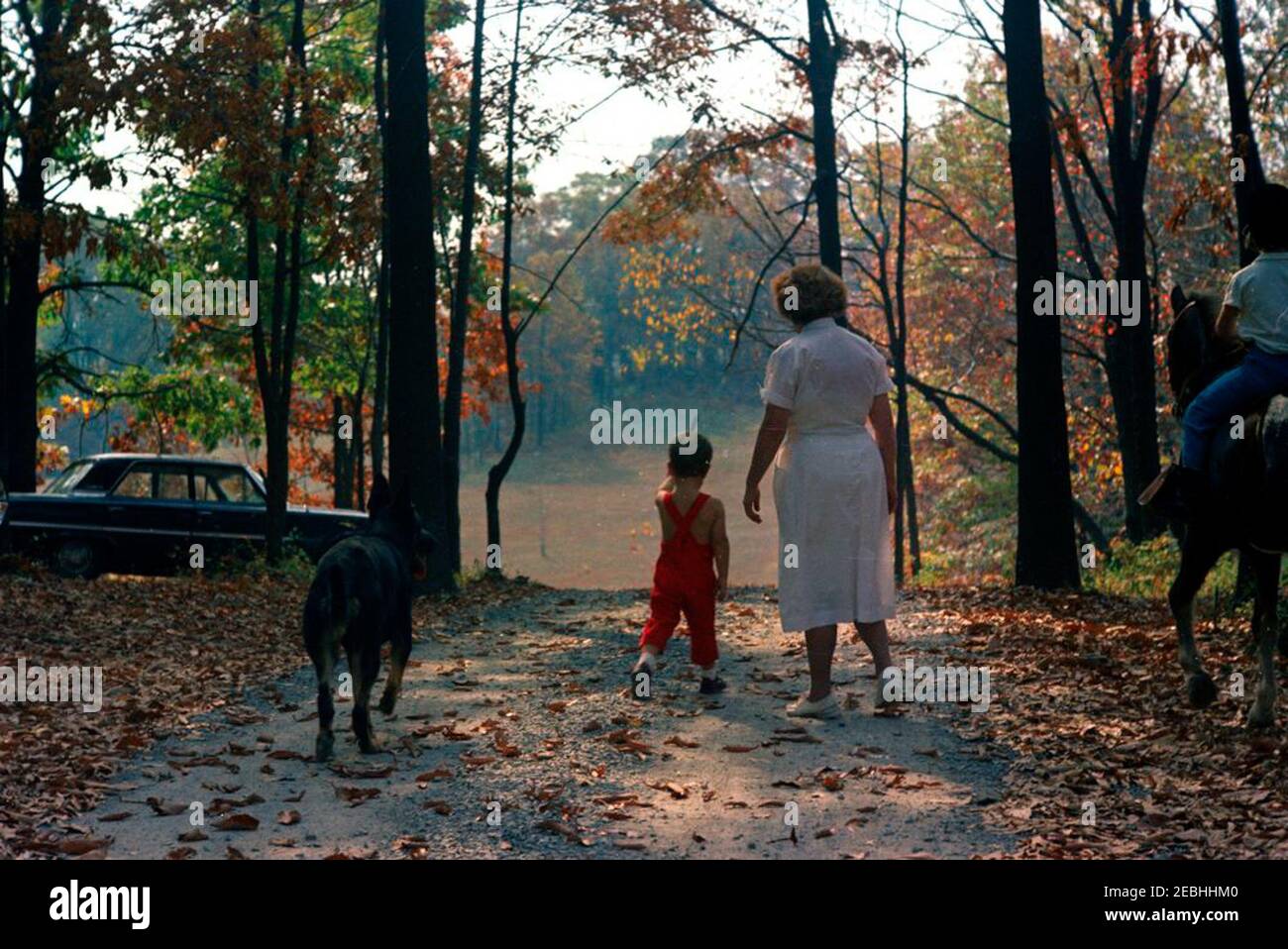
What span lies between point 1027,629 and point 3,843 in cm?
817

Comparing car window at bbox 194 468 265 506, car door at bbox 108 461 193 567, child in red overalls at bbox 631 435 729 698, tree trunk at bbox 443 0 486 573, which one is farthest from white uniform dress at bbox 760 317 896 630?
car window at bbox 194 468 265 506

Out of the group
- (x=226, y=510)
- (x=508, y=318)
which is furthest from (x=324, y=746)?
(x=508, y=318)

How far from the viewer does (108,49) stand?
18109mm

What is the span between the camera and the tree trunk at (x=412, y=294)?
1736cm

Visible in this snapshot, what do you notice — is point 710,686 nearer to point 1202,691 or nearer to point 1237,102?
point 1202,691

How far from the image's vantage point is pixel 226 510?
23906mm

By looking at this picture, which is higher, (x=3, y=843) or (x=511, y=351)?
(x=511, y=351)

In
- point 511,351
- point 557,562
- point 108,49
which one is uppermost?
point 108,49

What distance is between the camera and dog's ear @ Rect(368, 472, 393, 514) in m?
9.52

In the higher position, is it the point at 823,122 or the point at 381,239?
the point at 823,122

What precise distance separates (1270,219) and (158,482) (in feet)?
63.5

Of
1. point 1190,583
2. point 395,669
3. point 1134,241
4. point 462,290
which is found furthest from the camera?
point 462,290
